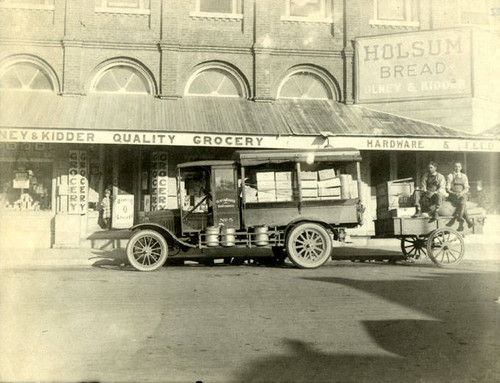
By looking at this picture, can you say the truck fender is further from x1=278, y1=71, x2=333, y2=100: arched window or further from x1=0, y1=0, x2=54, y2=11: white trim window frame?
x1=0, y1=0, x2=54, y2=11: white trim window frame

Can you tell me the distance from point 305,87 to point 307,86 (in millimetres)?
78

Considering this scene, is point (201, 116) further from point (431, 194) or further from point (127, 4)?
point (431, 194)

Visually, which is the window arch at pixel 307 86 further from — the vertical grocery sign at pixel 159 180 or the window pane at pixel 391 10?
the vertical grocery sign at pixel 159 180

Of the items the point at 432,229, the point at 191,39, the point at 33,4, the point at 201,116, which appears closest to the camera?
the point at 432,229

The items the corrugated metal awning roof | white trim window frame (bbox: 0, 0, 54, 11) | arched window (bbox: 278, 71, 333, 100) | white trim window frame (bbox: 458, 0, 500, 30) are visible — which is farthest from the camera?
arched window (bbox: 278, 71, 333, 100)

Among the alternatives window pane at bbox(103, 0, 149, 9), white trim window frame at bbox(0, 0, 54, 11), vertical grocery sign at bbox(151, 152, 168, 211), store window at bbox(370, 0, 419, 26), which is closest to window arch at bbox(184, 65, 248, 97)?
vertical grocery sign at bbox(151, 152, 168, 211)

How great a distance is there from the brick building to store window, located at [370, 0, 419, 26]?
0.12 ft

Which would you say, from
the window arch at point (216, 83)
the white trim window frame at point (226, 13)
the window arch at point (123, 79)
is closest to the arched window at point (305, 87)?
the window arch at point (216, 83)

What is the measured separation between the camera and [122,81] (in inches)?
580

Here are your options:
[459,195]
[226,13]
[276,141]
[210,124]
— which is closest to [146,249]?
[210,124]

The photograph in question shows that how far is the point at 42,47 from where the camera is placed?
46.6 ft

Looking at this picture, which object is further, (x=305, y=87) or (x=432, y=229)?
(x=305, y=87)

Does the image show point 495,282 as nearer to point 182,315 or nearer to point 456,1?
point 182,315

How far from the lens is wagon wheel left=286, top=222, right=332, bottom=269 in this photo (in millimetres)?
9570
